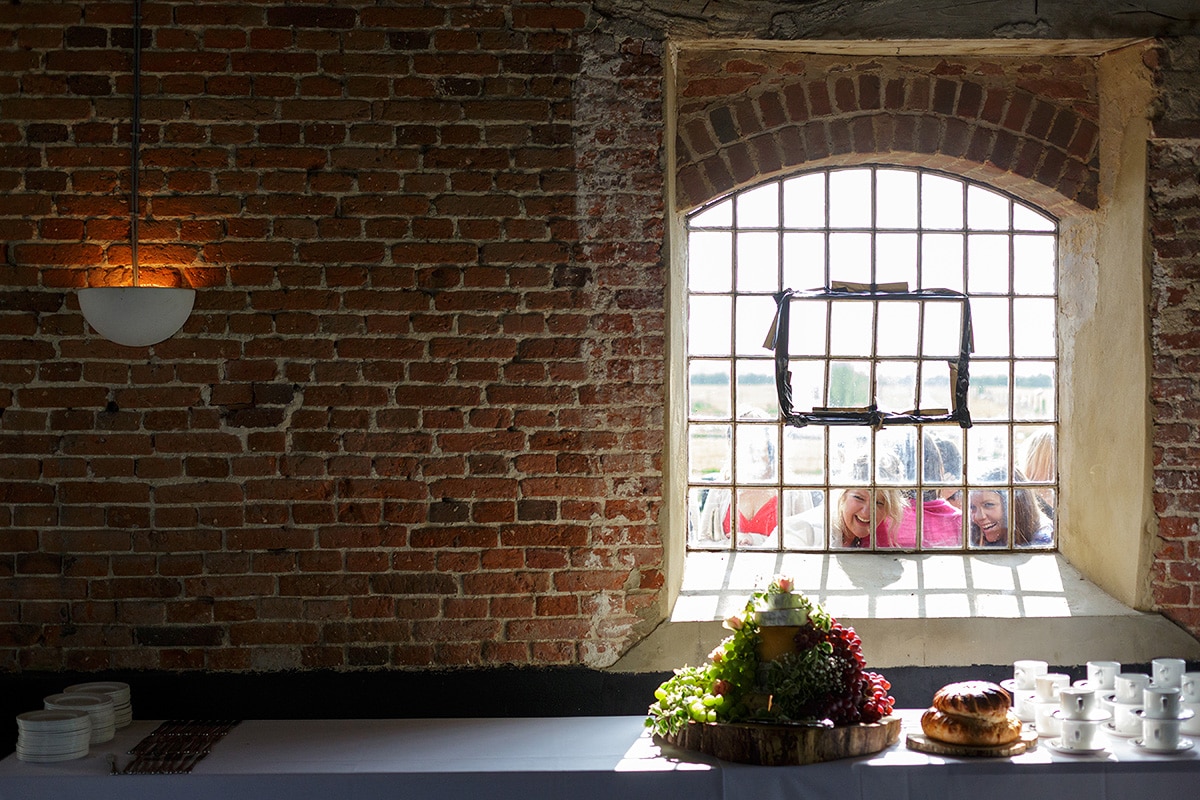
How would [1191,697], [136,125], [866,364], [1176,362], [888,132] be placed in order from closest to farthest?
[1191,697] → [136,125] → [1176,362] → [888,132] → [866,364]

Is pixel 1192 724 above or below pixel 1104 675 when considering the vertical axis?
below

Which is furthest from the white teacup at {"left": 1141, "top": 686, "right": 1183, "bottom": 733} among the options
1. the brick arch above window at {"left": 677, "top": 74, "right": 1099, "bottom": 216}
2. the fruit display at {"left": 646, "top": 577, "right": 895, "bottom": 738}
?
the brick arch above window at {"left": 677, "top": 74, "right": 1099, "bottom": 216}

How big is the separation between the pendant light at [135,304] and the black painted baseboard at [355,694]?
117cm

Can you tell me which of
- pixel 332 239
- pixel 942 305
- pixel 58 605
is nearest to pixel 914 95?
pixel 942 305

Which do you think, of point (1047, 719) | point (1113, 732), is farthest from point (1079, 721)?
point (1113, 732)

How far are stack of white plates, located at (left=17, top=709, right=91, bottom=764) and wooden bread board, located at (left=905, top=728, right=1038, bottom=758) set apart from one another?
7.95 ft

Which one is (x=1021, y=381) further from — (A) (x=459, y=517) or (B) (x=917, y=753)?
(A) (x=459, y=517)

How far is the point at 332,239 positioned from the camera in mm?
3639

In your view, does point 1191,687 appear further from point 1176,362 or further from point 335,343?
point 335,343

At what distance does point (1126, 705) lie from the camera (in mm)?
3170

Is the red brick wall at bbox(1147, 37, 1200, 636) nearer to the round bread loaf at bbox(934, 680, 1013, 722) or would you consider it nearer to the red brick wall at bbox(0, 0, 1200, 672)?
the round bread loaf at bbox(934, 680, 1013, 722)

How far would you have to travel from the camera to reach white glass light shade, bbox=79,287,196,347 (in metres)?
3.34

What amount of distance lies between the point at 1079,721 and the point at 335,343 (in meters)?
2.60

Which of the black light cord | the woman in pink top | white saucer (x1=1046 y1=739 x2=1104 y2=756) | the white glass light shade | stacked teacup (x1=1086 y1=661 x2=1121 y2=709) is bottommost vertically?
white saucer (x1=1046 y1=739 x2=1104 y2=756)
